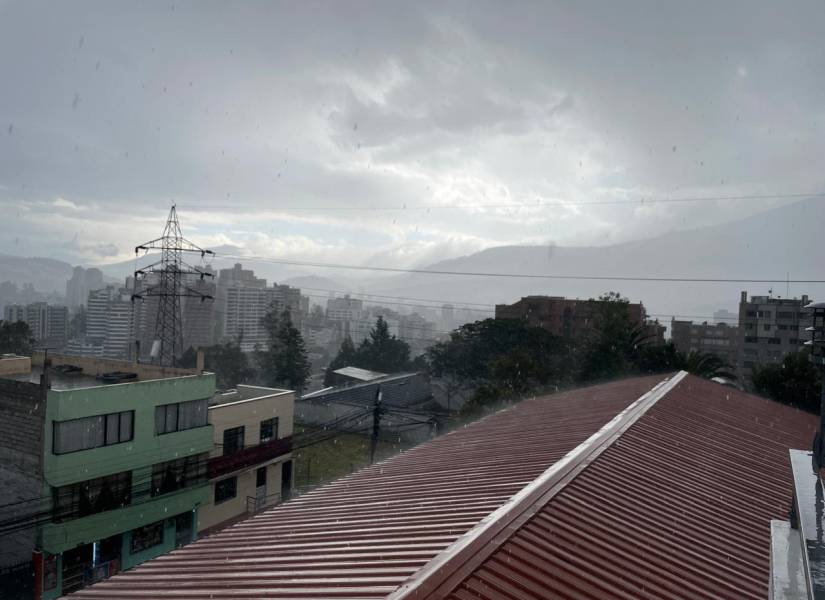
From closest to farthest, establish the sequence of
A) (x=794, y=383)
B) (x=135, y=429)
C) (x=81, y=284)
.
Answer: (x=135, y=429) → (x=794, y=383) → (x=81, y=284)

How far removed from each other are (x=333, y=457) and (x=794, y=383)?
18.1m

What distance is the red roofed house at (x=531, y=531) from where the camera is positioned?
3936 millimetres

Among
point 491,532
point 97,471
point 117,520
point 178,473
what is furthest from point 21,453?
point 491,532

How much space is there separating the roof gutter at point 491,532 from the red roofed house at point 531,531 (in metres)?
0.01

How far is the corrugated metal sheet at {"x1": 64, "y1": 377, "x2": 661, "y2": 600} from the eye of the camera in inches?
164

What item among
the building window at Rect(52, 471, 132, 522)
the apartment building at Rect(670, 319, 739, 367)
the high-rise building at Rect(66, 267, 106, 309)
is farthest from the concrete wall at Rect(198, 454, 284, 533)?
the high-rise building at Rect(66, 267, 106, 309)

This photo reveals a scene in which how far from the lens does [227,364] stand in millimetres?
42500

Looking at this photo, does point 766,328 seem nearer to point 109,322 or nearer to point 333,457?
point 333,457

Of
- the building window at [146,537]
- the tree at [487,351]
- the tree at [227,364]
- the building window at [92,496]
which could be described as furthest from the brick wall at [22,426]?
the tree at [227,364]

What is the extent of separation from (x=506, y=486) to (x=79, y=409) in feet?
36.9

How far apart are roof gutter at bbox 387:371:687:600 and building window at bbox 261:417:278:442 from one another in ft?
45.9

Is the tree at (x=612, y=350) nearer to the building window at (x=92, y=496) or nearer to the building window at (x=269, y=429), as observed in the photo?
the building window at (x=269, y=429)

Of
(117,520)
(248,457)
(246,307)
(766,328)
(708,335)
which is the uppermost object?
(246,307)

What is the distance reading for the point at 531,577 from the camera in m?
3.87
